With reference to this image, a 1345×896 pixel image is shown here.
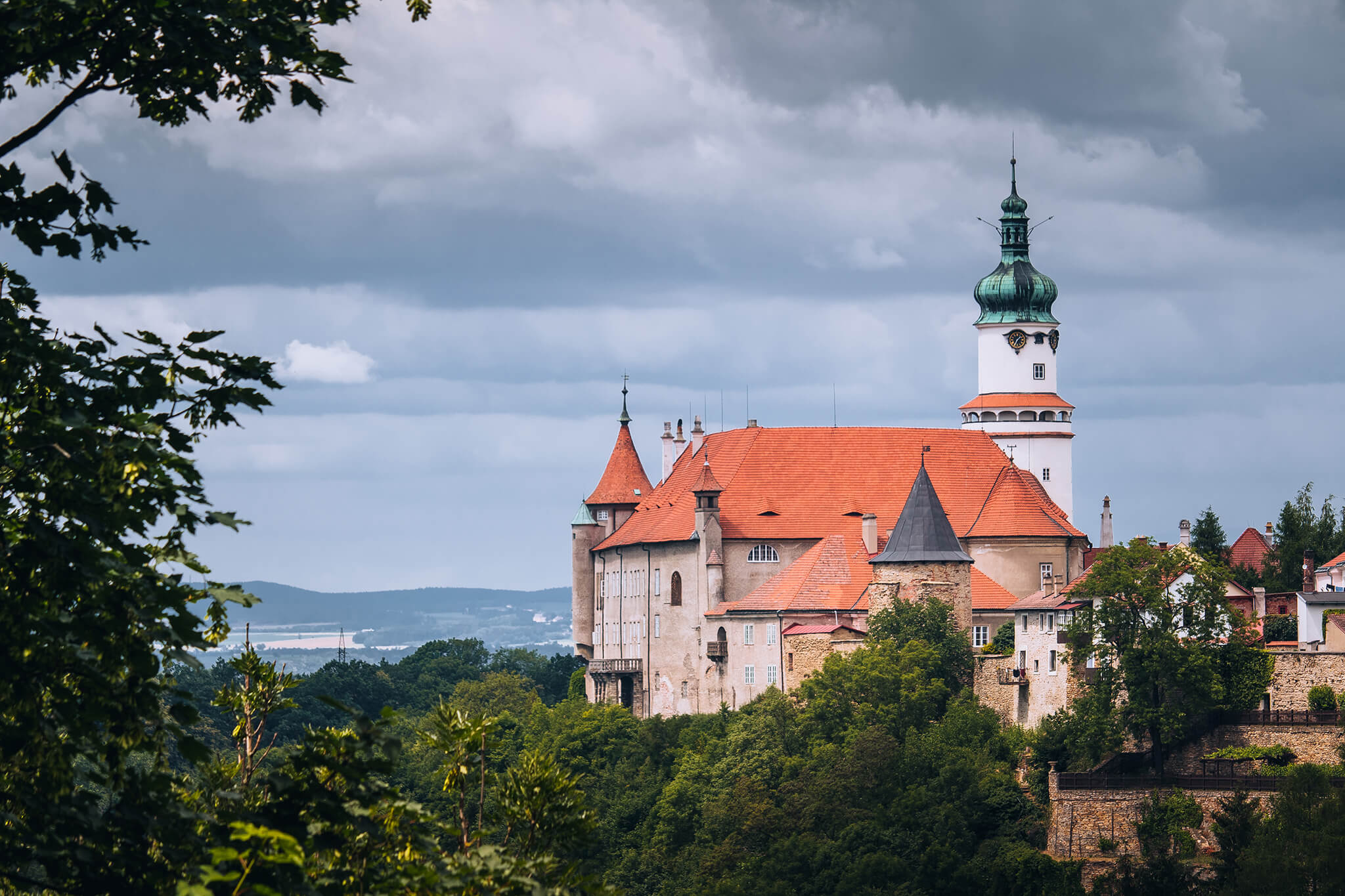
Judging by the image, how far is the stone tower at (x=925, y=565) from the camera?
3110 inches

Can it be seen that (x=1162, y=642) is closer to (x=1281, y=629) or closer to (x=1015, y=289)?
(x=1281, y=629)

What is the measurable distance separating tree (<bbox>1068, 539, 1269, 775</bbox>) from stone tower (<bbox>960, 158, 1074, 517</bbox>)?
110 ft

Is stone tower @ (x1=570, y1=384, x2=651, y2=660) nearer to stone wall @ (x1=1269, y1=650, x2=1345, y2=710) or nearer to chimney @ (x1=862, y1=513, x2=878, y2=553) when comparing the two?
chimney @ (x1=862, y1=513, x2=878, y2=553)

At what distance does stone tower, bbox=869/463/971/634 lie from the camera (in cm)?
7900

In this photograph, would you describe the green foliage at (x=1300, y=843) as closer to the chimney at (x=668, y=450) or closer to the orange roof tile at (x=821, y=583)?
the orange roof tile at (x=821, y=583)

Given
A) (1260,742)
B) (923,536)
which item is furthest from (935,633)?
(1260,742)

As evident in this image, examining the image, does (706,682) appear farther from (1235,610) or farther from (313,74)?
(313,74)

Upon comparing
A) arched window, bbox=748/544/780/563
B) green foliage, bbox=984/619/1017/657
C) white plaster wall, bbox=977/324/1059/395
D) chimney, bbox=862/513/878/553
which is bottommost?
green foliage, bbox=984/619/1017/657

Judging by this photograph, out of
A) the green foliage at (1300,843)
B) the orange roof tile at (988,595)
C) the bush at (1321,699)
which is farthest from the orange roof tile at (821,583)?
the green foliage at (1300,843)

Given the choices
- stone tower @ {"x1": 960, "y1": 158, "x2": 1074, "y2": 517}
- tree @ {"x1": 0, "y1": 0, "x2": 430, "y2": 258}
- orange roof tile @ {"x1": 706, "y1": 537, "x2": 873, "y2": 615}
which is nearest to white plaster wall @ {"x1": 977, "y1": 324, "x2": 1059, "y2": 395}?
stone tower @ {"x1": 960, "y1": 158, "x2": 1074, "y2": 517}

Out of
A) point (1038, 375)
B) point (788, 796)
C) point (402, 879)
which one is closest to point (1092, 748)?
point (788, 796)

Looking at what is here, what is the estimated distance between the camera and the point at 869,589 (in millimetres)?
80812

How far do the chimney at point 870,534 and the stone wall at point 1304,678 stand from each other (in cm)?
2483

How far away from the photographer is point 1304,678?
216 feet
